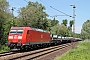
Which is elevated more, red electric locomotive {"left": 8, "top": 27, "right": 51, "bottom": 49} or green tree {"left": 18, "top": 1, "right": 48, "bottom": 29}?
green tree {"left": 18, "top": 1, "right": 48, "bottom": 29}

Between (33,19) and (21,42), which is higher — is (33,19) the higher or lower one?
the higher one

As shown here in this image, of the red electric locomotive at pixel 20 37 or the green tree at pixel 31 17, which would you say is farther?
the green tree at pixel 31 17

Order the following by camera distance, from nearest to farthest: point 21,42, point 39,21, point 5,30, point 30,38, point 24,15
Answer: point 21,42
point 30,38
point 5,30
point 24,15
point 39,21

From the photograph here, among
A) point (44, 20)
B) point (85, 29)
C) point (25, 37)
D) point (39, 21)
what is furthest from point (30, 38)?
point (85, 29)

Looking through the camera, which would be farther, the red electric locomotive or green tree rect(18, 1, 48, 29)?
green tree rect(18, 1, 48, 29)

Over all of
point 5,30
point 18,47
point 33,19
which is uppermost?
point 33,19

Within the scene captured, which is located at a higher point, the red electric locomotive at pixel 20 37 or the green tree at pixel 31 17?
the green tree at pixel 31 17

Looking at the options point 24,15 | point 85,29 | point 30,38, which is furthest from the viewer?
point 85,29

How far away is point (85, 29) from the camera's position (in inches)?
4510

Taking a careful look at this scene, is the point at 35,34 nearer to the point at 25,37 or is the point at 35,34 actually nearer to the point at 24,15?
the point at 25,37

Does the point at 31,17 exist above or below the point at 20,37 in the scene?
above

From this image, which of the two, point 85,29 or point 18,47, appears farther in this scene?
point 85,29

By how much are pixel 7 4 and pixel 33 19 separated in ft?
95.8

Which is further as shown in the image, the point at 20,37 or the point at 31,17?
the point at 31,17
